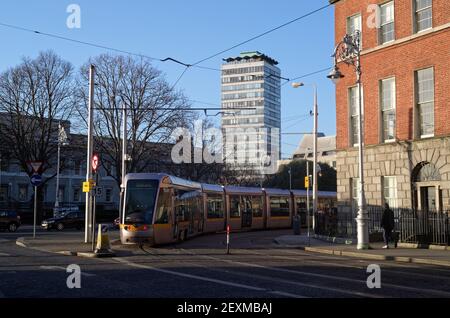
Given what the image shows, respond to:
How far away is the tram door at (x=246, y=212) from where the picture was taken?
121 ft

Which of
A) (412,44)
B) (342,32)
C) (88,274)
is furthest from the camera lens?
(342,32)

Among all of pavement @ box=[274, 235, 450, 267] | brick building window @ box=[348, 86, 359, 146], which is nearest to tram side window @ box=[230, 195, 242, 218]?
brick building window @ box=[348, 86, 359, 146]

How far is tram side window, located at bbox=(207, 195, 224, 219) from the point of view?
32.4m

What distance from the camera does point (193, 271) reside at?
1451cm

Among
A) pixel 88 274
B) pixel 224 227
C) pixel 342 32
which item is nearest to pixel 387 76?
pixel 342 32

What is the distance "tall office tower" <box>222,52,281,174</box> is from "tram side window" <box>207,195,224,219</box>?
33.0 ft

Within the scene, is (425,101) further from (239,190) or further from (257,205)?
(257,205)

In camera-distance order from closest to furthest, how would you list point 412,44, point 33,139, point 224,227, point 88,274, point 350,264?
1. point 88,274
2. point 350,264
3. point 412,44
4. point 224,227
5. point 33,139

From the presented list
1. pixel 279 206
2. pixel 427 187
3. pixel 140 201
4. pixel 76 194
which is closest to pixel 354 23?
pixel 427 187

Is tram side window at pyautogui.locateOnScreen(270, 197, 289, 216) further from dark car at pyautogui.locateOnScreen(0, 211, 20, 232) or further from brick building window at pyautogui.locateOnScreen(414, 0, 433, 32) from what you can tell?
dark car at pyautogui.locateOnScreen(0, 211, 20, 232)

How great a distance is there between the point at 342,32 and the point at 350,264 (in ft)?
51.1

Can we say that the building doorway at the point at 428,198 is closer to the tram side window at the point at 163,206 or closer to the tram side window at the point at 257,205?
the tram side window at the point at 163,206

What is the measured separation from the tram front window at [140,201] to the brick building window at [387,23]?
513 inches
